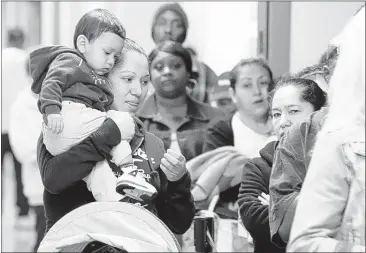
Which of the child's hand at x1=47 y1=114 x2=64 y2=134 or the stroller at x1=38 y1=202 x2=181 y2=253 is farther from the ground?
the child's hand at x1=47 y1=114 x2=64 y2=134

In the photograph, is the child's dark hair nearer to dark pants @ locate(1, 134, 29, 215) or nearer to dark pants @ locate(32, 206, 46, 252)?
dark pants @ locate(32, 206, 46, 252)

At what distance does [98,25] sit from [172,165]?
0.49 m

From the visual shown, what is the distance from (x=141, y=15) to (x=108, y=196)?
2.62 m

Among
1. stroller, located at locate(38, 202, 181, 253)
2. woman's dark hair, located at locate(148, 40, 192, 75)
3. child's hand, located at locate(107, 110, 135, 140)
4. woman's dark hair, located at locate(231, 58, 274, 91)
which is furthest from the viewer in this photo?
woman's dark hair, located at locate(148, 40, 192, 75)

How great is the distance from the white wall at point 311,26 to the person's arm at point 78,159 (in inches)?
112

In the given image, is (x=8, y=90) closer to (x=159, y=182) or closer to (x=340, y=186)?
(x=159, y=182)

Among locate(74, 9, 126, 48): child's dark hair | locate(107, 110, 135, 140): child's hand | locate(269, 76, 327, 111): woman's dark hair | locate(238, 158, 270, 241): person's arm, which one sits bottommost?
locate(238, 158, 270, 241): person's arm

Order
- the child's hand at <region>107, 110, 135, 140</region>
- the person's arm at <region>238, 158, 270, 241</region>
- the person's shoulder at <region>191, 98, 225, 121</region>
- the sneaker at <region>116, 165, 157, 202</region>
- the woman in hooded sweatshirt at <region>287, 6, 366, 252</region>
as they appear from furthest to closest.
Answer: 1. the person's shoulder at <region>191, 98, 225, 121</region>
2. the person's arm at <region>238, 158, 270, 241</region>
3. the child's hand at <region>107, 110, 135, 140</region>
4. the sneaker at <region>116, 165, 157, 202</region>
5. the woman in hooded sweatshirt at <region>287, 6, 366, 252</region>

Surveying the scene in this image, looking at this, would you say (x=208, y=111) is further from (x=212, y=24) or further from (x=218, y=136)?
(x=212, y=24)

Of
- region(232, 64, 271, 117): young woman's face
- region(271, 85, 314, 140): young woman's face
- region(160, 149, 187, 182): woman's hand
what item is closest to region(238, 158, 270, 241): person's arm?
region(271, 85, 314, 140): young woman's face

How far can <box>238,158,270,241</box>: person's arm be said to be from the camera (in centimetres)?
291

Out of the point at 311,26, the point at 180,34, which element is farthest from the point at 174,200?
the point at 311,26

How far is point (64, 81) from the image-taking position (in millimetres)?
2502

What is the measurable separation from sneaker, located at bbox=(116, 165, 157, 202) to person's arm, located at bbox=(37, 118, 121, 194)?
10 cm
